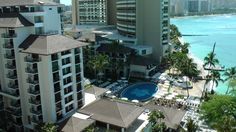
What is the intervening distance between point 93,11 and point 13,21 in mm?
89799

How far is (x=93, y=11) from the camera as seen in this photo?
131m

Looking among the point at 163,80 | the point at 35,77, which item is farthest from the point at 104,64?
the point at 35,77

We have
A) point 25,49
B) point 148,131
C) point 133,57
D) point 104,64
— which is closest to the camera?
point 25,49

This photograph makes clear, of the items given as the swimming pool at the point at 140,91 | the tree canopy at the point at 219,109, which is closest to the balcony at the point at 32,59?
the swimming pool at the point at 140,91

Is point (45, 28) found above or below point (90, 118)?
above

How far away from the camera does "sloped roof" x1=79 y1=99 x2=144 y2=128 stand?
42.9 m

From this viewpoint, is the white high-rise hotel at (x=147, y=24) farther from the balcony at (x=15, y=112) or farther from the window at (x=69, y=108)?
the balcony at (x=15, y=112)

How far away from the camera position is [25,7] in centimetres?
4516

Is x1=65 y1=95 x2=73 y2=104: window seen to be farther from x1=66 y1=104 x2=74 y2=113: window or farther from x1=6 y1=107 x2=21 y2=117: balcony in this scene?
x1=6 y1=107 x2=21 y2=117: balcony

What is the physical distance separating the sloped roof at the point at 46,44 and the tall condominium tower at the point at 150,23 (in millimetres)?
45236

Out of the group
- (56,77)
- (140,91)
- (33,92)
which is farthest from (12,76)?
(140,91)

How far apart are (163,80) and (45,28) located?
125 feet

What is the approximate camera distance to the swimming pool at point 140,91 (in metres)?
65.6

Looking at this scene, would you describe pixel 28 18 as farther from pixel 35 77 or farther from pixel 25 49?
pixel 35 77
